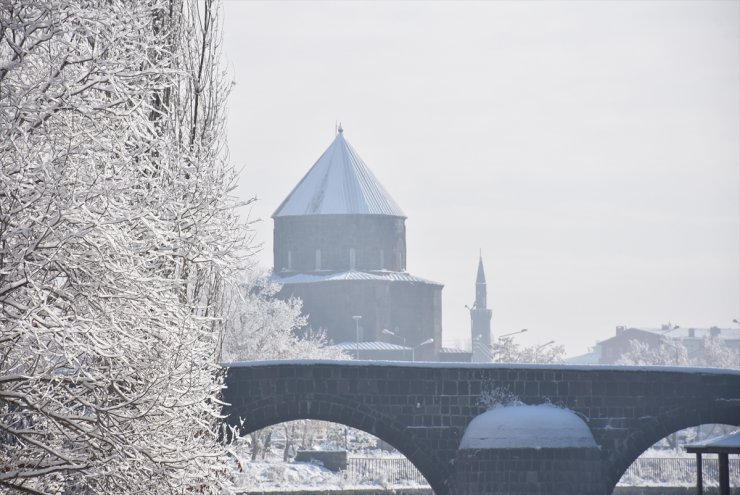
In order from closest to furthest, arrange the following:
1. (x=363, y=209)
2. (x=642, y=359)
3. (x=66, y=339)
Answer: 1. (x=66, y=339)
2. (x=363, y=209)
3. (x=642, y=359)

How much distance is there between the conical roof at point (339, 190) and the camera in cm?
6781

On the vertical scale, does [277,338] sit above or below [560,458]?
above

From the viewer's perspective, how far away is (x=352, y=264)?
224ft

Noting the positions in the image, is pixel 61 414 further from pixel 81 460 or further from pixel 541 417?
pixel 541 417

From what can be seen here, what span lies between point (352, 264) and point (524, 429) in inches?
1688

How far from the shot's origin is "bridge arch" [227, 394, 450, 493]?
81.3 feet

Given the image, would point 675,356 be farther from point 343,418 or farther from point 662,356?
point 343,418

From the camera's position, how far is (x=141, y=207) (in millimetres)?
10180

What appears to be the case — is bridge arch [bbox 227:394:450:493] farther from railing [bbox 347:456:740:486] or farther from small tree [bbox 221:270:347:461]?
small tree [bbox 221:270:347:461]

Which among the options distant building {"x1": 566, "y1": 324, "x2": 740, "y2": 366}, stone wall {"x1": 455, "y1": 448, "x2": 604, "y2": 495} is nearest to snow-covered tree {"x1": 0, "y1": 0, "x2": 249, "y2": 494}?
stone wall {"x1": 455, "y1": 448, "x2": 604, "y2": 495}

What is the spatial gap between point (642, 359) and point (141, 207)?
8458cm

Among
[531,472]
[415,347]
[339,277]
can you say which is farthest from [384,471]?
[415,347]

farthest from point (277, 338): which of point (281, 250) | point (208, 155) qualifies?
point (208, 155)

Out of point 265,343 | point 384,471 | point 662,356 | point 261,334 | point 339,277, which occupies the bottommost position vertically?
point 384,471
